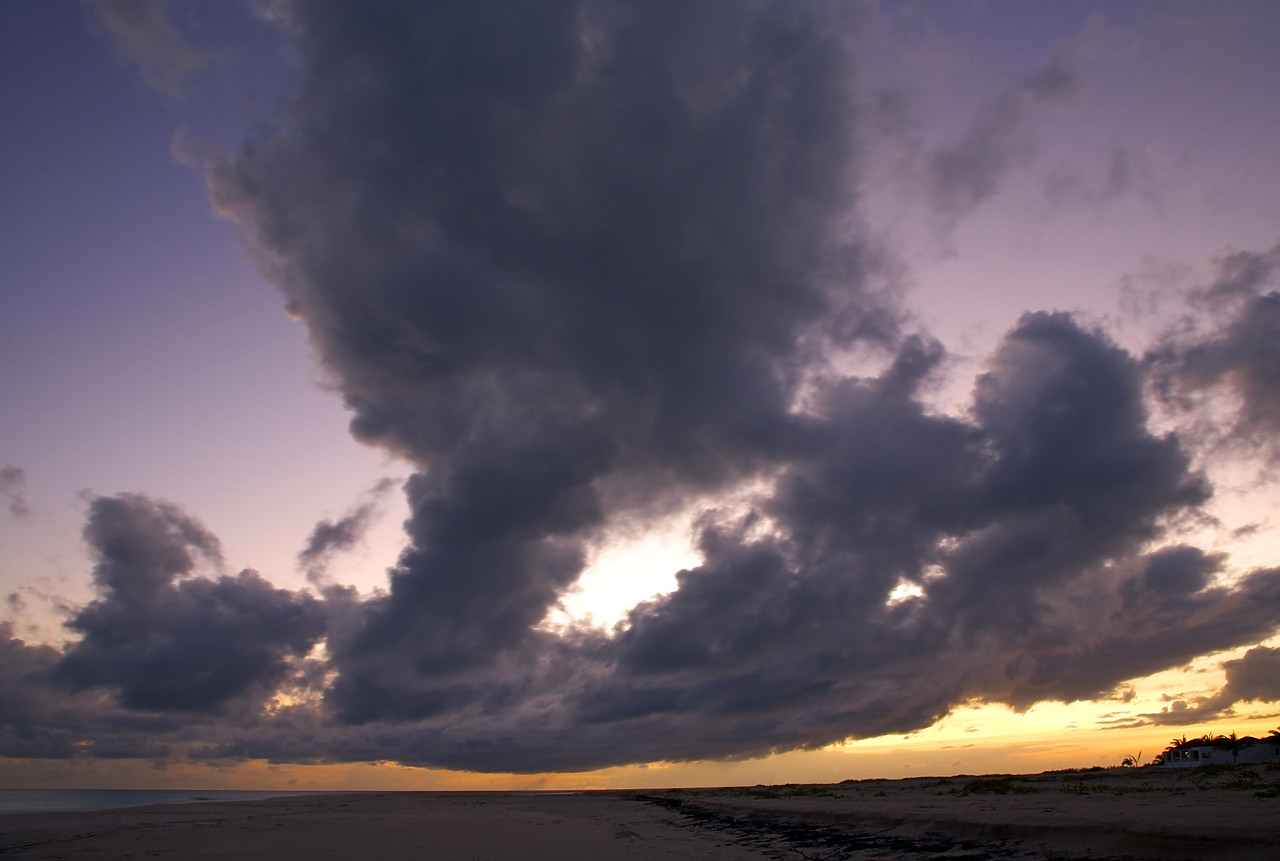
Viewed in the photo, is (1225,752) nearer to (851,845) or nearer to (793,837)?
(793,837)

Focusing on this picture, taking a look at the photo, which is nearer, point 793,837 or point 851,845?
point 851,845

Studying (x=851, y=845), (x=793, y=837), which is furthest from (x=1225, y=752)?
(x=851, y=845)

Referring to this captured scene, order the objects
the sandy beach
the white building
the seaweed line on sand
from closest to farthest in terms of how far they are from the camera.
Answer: the sandy beach < the seaweed line on sand < the white building

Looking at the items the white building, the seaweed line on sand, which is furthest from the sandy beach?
the white building

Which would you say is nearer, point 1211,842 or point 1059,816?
point 1211,842

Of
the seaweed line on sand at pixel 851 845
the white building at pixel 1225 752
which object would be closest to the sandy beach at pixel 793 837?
the seaweed line on sand at pixel 851 845

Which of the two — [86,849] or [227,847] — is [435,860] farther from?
[86,849]

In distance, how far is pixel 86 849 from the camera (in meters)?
26.8

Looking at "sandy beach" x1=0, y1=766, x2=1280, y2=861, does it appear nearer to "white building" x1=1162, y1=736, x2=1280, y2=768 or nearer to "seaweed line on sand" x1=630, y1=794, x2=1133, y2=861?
"seaweed line on sand" x1=630, y1=794, x2=1133, y2=861

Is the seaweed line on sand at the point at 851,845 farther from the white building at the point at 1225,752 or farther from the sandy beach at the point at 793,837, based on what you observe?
the white building at the point at 1225,752

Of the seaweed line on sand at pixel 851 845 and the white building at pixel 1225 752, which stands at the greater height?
the seaweed line on sand at pixel 851 845

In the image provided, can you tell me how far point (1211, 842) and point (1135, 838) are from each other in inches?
87.2

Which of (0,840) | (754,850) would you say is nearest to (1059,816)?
(754,850)

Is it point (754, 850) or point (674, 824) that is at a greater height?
point (754, 850)
